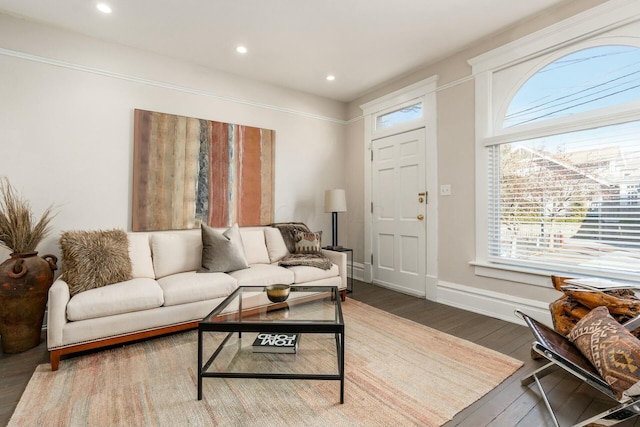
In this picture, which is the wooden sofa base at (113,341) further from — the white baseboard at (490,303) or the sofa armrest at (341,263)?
the white baseboard at (490,303)

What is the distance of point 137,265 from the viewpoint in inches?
109

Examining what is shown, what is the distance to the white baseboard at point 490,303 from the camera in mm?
2705

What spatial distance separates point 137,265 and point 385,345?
230cm

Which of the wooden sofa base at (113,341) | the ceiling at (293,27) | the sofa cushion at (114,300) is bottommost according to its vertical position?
the wooden sofa base at (113,341)

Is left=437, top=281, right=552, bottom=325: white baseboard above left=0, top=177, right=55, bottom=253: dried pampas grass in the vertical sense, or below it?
below

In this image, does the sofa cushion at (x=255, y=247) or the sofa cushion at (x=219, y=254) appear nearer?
the sofa cushion at (x=219, y=254)

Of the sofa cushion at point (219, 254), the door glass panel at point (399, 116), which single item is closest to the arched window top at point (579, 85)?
the door glass panel at point (399, 116)

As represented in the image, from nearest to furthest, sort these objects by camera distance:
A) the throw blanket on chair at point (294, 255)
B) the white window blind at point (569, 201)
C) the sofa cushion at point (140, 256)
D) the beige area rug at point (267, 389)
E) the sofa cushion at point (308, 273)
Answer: the beige area rug at point (267, 389), the white window blind at point (569, 201), the sofa cushion at point (140, 256), the sofa cushion at point (308, 273), the throw blanket on chair at point (294, 255)

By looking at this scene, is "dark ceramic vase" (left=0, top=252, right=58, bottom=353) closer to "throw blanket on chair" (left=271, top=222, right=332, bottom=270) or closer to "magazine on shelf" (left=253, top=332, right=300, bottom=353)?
"magazine on shelf" (left=253, top=332, right=300, bottom=353)

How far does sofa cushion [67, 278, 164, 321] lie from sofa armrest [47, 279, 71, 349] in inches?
1.8

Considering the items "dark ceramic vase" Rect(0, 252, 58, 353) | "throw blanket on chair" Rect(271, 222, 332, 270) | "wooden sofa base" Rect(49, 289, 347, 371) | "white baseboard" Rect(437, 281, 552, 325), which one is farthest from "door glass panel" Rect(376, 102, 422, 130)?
"dark ceramic vase" Rect(0, 252, 58, 353)

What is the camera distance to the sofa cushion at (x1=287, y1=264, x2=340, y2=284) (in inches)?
123

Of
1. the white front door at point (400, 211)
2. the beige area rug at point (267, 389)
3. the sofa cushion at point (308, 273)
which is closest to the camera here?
the beige area rug at point (267, 389)

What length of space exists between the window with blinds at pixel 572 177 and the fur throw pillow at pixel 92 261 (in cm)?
346
